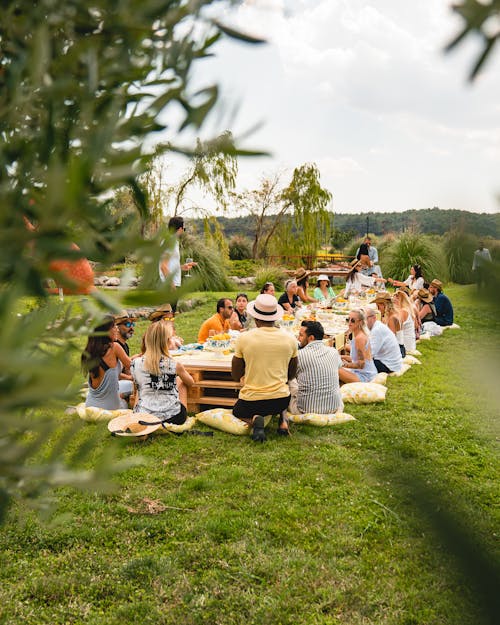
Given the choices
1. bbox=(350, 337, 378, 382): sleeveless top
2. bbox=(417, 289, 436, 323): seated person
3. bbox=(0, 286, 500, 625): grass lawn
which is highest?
bbox=(417, 289, 436, 323): seated person

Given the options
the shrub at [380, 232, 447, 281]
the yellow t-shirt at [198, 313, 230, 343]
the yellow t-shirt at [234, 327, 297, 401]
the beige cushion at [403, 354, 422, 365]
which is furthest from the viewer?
the shrub at [380, 232, 447, 281]

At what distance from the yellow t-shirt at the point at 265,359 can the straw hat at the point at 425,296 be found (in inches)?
282

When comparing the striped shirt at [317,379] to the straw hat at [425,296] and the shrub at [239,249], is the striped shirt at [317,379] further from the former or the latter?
the shrub at [239,249]

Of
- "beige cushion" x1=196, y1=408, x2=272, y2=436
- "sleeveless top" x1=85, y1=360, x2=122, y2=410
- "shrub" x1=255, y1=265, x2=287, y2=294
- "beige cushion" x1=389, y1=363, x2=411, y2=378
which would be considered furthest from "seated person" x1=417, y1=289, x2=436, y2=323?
"shrub" x1=255, y1=265, x2=287, y2=294

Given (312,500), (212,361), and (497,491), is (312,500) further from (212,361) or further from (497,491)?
(212,361)

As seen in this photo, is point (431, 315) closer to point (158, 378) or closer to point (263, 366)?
point (263, 366)

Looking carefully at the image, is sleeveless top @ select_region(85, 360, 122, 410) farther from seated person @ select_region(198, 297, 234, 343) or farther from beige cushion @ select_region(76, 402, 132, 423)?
seated person @ select_region(198, 297, 234, 343)

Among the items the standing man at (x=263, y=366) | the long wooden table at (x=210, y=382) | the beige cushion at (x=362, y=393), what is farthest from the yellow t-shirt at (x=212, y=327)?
the standing man at (x=263, y=366)

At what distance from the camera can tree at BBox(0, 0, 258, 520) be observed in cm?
57

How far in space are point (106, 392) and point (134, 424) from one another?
0.90 meters

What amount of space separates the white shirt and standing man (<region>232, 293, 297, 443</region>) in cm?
274

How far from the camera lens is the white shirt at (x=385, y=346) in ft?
27.9

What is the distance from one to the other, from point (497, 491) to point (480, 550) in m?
4.82

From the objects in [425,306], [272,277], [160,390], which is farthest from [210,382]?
[272,277]
